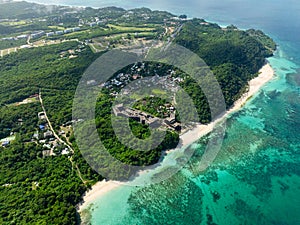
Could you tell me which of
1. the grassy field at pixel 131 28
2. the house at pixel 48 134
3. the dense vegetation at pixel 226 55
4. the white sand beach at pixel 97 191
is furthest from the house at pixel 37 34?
the white sand beach at pixel 97 191

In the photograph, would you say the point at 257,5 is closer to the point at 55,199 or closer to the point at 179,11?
the point at 179,11

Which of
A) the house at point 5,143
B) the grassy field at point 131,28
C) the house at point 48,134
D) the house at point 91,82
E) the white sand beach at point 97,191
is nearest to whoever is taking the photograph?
the white sand beach at point 97,191

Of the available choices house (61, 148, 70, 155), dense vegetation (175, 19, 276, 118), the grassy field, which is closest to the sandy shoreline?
dense vegetation (175, 19, 276, 118)

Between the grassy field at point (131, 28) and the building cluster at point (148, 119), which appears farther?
the grassy field at point (131, 28)

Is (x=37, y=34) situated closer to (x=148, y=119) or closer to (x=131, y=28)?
(x=131, y=28)

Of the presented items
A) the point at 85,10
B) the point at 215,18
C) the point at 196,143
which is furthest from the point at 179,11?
the point at 196,143

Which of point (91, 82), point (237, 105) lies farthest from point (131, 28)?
point (237, 105)

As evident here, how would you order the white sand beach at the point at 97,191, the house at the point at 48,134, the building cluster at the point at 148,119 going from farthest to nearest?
1. the building cluster at the point at 148,119
2. the house at the point at 48,134
3. the white sand beach at the point at 97,191

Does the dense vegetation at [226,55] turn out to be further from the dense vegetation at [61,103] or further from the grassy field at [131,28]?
the grassy field at [131,28]
